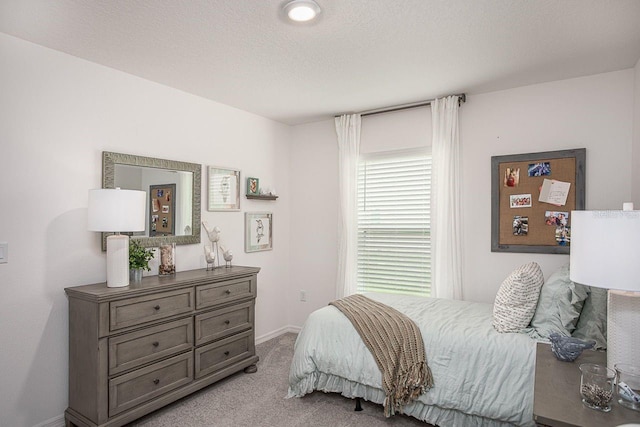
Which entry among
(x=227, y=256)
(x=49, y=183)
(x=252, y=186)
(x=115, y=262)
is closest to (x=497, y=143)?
(x=252, y=186)

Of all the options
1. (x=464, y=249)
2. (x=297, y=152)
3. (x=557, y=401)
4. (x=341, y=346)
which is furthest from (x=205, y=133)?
(x=557, y=401)

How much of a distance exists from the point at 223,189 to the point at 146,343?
169cm

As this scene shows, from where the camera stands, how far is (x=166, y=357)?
9.01 ft

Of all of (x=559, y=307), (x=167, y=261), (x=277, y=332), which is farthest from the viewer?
(x=277, y=332)

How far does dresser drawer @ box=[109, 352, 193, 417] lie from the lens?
244 centimetres

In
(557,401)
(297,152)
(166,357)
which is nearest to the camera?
(557,401)

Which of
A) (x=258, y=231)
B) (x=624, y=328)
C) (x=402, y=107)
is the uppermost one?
(x=402, y=107)

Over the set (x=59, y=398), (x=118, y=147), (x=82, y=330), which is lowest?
(x=59, y=398)

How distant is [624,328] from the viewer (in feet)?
4.88

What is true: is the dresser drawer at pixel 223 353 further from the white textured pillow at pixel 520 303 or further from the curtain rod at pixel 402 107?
the curtain rod at pixel 402 107

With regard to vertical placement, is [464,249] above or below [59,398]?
above

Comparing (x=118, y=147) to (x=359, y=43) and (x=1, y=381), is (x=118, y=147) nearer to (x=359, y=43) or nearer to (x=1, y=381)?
(x=1, y=381)

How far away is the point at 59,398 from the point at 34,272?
887 mm

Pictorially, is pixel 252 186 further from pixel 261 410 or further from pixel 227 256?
pixel 261 410
